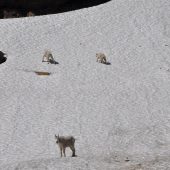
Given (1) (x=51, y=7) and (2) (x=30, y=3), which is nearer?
(2) (x=30, y=3)

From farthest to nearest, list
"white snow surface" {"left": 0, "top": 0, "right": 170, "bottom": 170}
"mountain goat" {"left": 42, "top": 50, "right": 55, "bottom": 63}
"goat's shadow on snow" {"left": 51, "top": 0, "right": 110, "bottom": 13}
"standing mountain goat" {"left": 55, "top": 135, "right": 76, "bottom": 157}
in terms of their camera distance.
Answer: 1. "goat's shadow on snow" {"left": 51, "top": 0, "right": 110, "bottom": 13}
2. "mountain goat" {"left": 42, "top": 50, "right": 55, "bottom": 63}
3. "white snow surface" {"left": 0, "top": 0, "right": 170, "bottom": 170}
4. "standing mountain goat" {"left": 55, "top": 135, "right": 76, "bottom": 157}

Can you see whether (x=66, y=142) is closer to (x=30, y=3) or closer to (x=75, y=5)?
(x=30, y=3)

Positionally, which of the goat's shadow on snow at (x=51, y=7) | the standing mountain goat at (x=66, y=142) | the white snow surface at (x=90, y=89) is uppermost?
the goat's shadow on snow at (x=51, y=7)

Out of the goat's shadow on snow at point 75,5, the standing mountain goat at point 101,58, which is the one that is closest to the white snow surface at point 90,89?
the standing mountain goat at point 101,58

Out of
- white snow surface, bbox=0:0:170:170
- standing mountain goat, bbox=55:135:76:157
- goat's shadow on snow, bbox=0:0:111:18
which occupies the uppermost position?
goat's shadow on snow, bbox=0:0:111:18

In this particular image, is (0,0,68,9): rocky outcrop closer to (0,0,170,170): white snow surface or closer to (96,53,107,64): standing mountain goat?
(0,0,170,170): white snow surface

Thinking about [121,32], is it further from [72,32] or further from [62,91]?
[62,91]

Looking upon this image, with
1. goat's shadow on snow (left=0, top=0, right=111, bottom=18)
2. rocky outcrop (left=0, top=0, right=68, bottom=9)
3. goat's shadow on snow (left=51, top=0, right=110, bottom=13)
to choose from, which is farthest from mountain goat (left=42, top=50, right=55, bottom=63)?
rocky outcrop (left=0, top=0, right=68, bottom=9)

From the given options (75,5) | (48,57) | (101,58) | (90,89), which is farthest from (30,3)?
(90,89)

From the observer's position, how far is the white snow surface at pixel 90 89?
23719 millimetres

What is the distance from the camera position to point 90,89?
32781mm

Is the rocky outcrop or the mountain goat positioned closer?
the mountain goat

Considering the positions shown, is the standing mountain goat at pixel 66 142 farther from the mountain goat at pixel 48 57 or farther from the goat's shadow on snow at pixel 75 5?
the goat's shadow on snow at pixel 75 5

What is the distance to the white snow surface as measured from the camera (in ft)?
77.8
